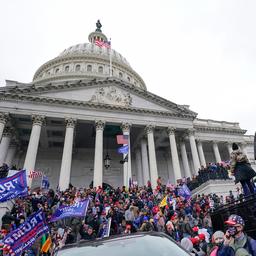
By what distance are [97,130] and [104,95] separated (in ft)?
15.8

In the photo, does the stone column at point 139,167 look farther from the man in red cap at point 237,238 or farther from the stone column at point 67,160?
the man in red cap at point 237,238

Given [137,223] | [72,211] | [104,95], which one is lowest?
[137,223]

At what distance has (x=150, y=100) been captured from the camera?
29.1 metres

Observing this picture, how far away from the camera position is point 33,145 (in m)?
21.9

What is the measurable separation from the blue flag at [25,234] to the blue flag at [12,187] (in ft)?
5.40

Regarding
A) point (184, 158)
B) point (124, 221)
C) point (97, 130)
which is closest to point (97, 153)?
point (97, 130)

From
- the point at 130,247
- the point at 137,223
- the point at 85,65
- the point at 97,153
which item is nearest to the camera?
the point at 130,247

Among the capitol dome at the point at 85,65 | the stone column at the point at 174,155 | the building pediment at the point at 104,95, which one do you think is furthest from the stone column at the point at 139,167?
the capitol dome at the point at 85,65

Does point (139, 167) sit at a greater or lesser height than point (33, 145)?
lesser

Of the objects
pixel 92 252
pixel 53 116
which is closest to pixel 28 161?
pixel 53 116

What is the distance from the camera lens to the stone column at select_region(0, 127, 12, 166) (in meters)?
22.8

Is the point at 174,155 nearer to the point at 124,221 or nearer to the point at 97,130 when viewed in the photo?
the point at 97,130

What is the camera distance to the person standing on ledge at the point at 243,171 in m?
6.88

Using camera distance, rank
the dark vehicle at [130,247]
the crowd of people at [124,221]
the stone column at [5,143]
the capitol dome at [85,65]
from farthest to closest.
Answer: the capitol dome at [85,65] < the stone column at [5,143] < the crowd of people at [124,221] < the dark vehicle at [130,247]
